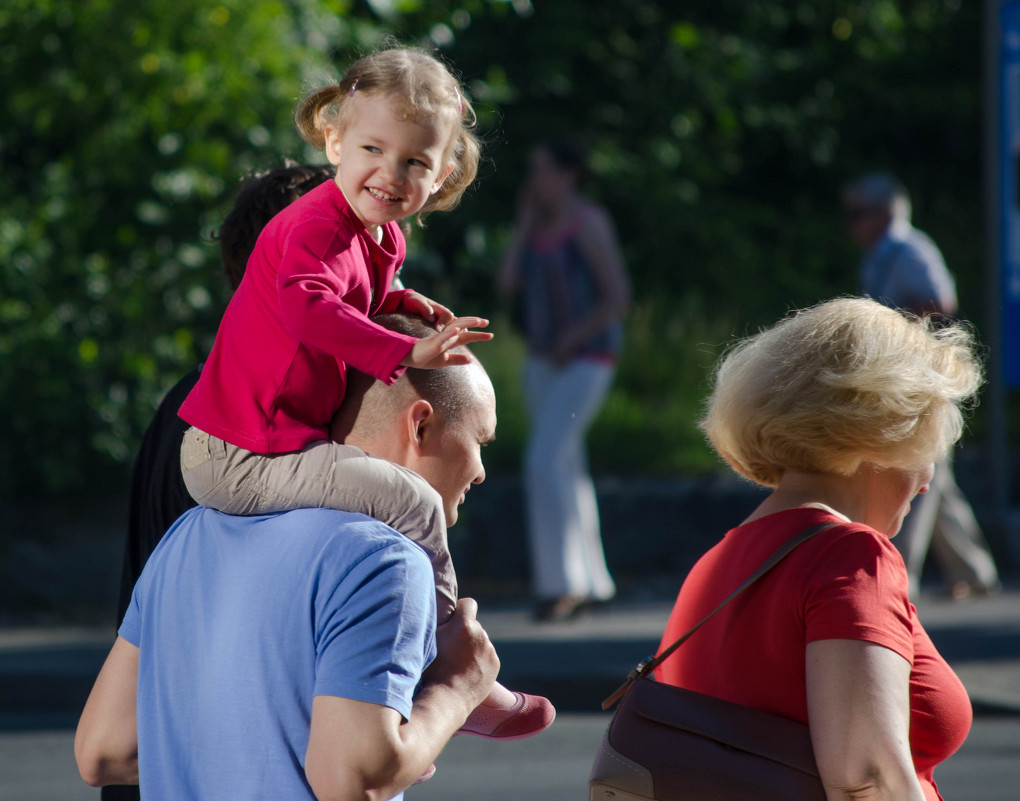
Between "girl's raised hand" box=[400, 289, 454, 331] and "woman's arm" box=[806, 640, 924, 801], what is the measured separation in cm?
74

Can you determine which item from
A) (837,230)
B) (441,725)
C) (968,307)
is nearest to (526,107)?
(837,230)

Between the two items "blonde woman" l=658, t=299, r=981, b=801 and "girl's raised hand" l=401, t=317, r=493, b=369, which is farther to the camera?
"blonde woman" l=658, t=299, r=981, b=801

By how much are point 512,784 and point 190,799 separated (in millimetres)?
3294

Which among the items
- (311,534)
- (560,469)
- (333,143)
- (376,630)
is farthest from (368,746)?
(560,469)

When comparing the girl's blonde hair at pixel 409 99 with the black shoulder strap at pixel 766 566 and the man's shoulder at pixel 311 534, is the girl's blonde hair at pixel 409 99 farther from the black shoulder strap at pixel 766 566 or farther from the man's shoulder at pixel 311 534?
the black shoulder strap at pixel 766 566

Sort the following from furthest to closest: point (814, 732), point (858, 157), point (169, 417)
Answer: point (858, 157) < point (169, 417) < point (814, 732)

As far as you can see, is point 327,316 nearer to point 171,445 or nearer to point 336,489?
point 336,489

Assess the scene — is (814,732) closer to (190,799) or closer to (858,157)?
(190,799)

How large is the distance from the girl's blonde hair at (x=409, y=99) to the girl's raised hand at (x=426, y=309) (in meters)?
0.19

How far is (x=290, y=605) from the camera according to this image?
1.60 metres

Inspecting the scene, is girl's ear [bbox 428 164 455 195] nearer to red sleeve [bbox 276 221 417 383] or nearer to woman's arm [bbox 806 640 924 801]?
red sleeve [bbox 276 221 417 383]

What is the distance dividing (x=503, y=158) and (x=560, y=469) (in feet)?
18.9

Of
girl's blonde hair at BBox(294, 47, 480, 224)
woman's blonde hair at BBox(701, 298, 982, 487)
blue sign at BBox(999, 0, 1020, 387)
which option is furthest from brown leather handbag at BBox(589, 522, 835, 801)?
blue sign at BBox(999, 0, 1020, 387)

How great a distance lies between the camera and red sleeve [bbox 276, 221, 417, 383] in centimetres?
179
